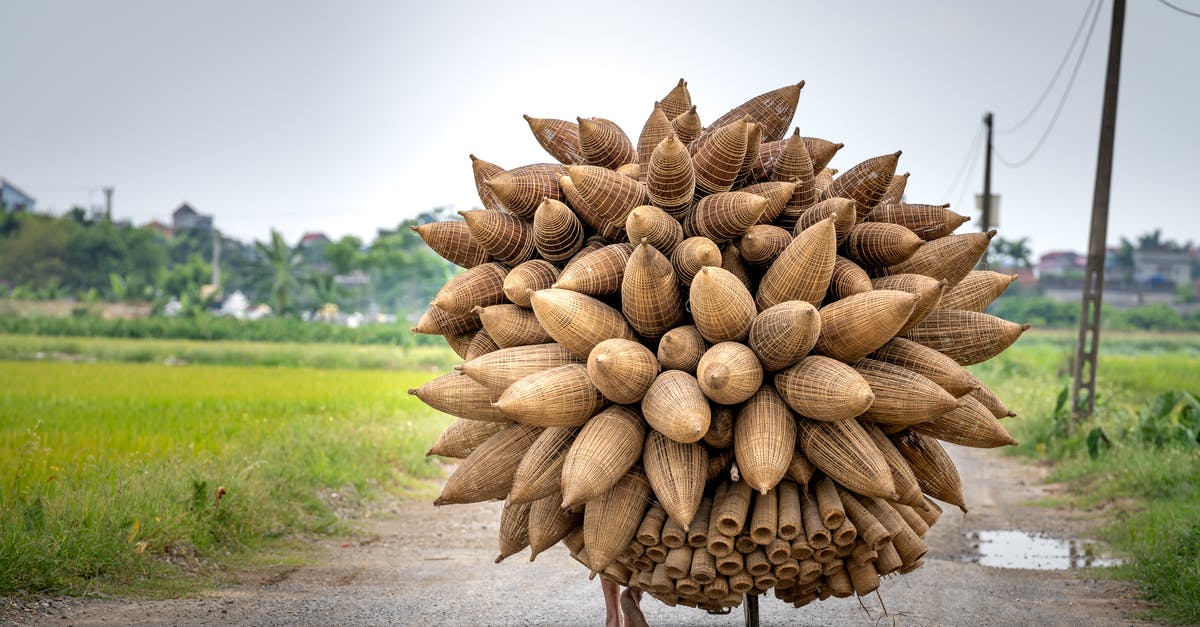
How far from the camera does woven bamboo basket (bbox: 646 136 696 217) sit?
3777 mm

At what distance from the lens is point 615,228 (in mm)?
4078

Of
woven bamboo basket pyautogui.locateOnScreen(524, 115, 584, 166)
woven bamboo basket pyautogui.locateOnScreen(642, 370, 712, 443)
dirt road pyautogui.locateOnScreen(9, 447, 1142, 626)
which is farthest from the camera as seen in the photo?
dirt road pyautogui.locateOnScreen(9, 447, 1142, 626)

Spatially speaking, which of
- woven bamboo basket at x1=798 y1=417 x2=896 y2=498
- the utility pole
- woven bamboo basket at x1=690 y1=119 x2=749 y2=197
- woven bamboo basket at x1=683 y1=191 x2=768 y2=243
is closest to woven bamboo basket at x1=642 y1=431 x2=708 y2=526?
woven bamboo basket at x1=798 y1=417 x2=896 y2=498

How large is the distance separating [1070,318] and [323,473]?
1475 inches

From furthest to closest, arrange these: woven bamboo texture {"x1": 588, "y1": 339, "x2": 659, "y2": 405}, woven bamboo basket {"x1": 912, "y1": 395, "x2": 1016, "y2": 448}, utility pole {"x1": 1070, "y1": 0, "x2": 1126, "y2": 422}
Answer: utility pole {"x1": 1070, "y1": 0, "x2": 1126, "y2": 422} < woven bamboo basket {"x1": 912, "y1": 395, "x2": 1016, "y2": 448} < woven bamboo texture {"x1": 588, "y1": 339, "x2": 659, "y2": 405}

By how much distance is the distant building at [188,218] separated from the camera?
54.7 m

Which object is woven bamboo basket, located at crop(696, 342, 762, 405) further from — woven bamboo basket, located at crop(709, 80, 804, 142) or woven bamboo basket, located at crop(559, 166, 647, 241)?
woven bamboo basket, located at crop(709, 80, 804, 142)

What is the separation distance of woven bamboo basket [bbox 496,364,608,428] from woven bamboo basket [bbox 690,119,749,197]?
94cm

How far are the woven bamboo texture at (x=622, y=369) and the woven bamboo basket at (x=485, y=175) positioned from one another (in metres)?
1.11

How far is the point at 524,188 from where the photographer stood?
4.19 meters

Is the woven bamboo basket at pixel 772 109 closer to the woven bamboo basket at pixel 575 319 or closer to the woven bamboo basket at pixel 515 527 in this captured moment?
the woven bamboo basket at pixel 575 319

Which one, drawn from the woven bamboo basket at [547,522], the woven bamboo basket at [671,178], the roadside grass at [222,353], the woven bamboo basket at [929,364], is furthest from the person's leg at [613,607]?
the roadside grass at [222,353]

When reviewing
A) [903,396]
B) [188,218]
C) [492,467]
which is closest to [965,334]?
[903,396]

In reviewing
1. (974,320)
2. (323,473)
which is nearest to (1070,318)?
(323,473)
